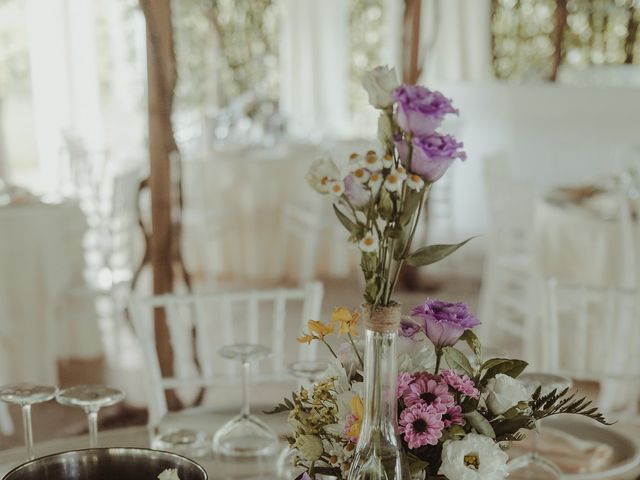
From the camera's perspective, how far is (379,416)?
1.07m

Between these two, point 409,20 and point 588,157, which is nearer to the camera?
point 409,20

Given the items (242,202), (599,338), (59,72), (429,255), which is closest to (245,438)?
(429,255)

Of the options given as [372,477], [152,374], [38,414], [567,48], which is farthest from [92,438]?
[567,48]

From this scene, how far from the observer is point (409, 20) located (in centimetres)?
513

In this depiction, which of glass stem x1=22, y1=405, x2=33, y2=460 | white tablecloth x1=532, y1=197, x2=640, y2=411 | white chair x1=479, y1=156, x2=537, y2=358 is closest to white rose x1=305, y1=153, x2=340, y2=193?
glass stem x1=22, y1=405, x2=33, y2=460

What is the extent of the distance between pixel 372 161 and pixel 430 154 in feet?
0.21

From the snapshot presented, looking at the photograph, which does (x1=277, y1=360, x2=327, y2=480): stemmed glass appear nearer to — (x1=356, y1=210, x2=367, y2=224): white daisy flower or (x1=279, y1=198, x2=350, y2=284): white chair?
(x1=356, y1=210, x2=367, y2=224): white daisy flower

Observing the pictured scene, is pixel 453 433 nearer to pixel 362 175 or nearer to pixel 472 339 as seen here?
pixel 472 339

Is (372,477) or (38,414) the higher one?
(372,477)

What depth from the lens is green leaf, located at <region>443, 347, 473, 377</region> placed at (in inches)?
45.5

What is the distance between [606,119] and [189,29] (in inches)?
148

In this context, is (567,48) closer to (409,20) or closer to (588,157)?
(588,157)

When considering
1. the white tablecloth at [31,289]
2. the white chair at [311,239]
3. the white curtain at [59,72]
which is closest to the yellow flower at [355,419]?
the white tablecloth at [31,289]

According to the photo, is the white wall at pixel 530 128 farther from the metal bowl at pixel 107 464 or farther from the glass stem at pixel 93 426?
the metal bowl at pixel 107 464
